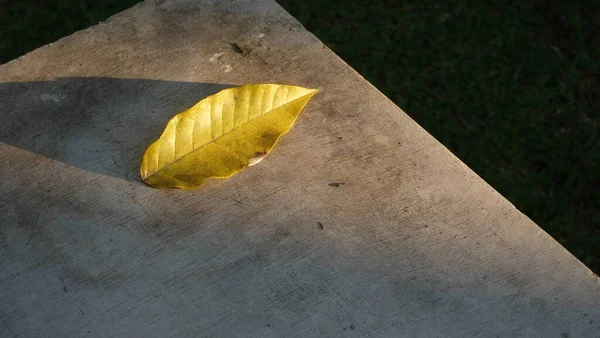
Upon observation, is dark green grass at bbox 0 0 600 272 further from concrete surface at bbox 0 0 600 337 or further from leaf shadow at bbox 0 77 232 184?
leaf shadow at bbox 0 77 232 184

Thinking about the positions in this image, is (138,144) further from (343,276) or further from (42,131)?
(343,276)

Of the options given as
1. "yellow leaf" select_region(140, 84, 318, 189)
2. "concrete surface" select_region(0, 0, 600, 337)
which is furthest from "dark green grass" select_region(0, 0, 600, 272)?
"yellow leaf" select_region(140, 84, 318, 189)

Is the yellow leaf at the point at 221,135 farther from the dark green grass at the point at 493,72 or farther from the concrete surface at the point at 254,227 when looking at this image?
the dark green grass at the point at 493,72

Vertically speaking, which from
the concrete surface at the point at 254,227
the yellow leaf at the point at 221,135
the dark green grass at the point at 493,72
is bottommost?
the dark green grass at the point at 493,72

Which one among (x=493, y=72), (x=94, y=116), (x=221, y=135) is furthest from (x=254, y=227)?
(x=493, y=72)

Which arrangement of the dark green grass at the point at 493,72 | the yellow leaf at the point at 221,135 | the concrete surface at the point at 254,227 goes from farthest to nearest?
the dark green grass at the point at 493,72, the yellow leaf at the point at 221,135, the concrete surface at the point at 254,227

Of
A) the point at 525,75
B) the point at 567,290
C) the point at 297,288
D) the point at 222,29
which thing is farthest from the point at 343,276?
the point at 525,75

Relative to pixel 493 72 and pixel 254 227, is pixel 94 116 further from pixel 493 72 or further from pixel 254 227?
pixel 493 72

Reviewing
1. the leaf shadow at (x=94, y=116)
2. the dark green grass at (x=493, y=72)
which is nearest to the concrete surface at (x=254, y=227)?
the leaf shadow at (x=94, y=116)
